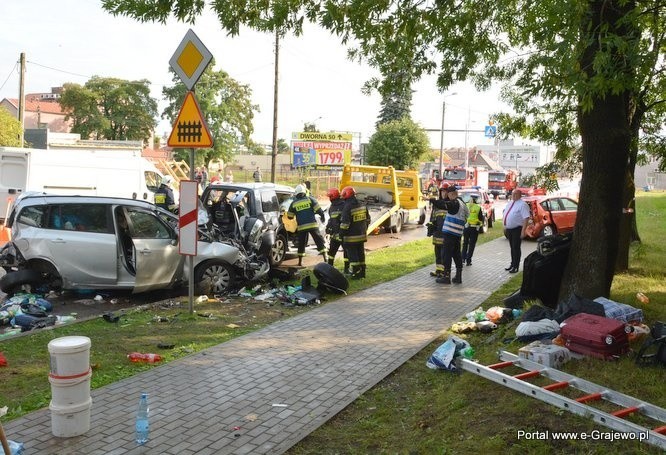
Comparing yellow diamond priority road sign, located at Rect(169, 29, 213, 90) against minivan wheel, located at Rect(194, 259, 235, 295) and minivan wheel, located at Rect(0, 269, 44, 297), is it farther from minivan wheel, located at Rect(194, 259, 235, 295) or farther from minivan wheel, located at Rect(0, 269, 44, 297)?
minivan wheel, located at Rect(0, 269, 44, 297)

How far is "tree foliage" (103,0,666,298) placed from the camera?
5.32 metres

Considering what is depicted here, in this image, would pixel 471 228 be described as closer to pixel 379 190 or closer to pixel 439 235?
pixel 439 235

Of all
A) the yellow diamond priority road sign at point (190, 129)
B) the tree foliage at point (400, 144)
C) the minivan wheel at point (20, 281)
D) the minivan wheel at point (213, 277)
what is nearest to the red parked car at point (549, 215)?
the minivan wheel at point (213, 277)

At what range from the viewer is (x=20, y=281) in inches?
342

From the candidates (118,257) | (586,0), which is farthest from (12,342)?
(586,0)

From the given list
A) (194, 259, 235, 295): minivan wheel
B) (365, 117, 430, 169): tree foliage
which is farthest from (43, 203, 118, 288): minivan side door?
(365, 117, 430, 169): tree foliage

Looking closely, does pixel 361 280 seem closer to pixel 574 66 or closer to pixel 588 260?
pixel 588 260

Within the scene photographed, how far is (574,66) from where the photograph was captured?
5.29 metres

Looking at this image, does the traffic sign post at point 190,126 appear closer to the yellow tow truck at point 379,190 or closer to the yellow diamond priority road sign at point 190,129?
the yellow diamond priority road sign at point 190,129

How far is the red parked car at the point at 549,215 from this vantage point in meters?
18.8

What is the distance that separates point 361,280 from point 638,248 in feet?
16.7

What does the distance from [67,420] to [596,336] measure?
4493 mm

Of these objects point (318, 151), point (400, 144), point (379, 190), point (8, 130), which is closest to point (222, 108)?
point (318, 151)

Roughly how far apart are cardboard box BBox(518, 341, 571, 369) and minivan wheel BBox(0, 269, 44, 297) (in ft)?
23.1
